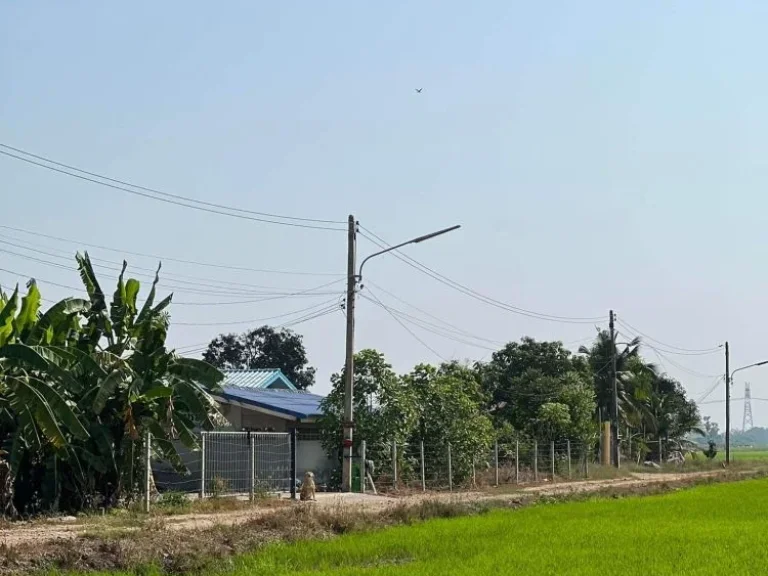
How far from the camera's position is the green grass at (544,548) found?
1470cm

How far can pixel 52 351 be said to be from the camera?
19.8m

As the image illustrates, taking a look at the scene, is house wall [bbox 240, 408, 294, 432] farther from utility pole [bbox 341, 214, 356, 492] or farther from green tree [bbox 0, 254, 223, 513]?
green tree [bbox 0, 254, 223, 513]

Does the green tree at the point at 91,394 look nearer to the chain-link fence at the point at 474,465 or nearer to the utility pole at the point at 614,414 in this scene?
the chain-link fence at the point at 474,465

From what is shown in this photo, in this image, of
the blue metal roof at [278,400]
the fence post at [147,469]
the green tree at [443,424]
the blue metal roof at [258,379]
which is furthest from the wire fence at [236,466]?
the blue metal roof at [258,379]

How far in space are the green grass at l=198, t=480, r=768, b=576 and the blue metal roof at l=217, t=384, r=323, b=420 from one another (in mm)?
9532

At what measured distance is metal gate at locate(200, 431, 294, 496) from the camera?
25.0m

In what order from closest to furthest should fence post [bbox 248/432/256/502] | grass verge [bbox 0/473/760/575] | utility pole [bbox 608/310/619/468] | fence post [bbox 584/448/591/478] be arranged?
grass verge [bbox 0/473/760/575]
fence post [bbox 248/432/256/502]
fence post [bbox 584/448/591/478]
utility pole [bbox 608/310/619/468]

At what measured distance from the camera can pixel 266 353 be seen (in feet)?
249

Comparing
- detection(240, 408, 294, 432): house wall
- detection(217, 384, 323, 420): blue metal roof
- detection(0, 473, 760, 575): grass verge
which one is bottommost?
detection(0, 473, 760, 575): grass verge

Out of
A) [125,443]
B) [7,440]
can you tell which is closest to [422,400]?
[125,443]

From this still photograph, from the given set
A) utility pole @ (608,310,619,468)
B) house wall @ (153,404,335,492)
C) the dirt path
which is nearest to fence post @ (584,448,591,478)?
utility pole @ (608,310,619,468)

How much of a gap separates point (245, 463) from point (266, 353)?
49330mm

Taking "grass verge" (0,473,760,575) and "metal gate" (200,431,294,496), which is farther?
"metal gate" (200,431,294,496)

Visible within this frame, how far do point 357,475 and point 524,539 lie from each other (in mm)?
11700
